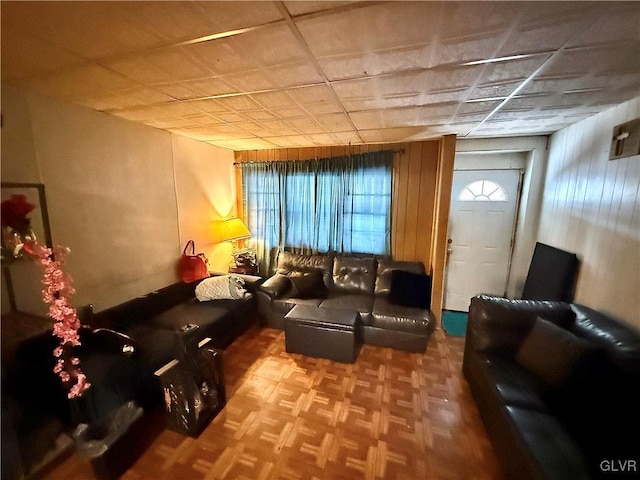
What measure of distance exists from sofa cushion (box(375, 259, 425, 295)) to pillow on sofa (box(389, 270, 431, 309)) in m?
0.13

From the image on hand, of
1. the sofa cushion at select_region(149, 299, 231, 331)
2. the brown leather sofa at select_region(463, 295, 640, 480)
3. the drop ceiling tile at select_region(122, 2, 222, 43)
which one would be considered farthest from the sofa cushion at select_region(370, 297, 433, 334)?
the drop ceiling tile at select_region(122, 2, 222, 43)

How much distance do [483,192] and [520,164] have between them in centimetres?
50

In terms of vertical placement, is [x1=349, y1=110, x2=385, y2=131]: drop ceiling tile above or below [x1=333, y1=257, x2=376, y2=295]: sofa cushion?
above

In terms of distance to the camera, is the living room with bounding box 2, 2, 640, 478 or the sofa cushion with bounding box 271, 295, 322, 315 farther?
the sofa cushion with bounding box 271, 295, 322, 315

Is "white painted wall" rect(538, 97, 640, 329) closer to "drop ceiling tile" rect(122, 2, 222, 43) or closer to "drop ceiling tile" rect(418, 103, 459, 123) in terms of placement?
"drop ceiling tile" rect(418, 103, 459, 123)

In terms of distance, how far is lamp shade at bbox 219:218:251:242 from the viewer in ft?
11.5

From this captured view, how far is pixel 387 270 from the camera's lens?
3.28 metres

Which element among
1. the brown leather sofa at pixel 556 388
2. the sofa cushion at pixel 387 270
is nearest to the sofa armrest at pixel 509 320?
the brown leather sofa at pixel 556 388

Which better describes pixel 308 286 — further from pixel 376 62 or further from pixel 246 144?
pixel 376 62

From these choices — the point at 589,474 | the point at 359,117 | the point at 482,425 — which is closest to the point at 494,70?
the point at 359,117

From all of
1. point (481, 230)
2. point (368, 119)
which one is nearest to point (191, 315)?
point (368, 119)

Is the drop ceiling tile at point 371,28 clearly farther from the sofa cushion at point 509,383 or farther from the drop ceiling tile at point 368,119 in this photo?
the sofa cushion at point 509,383

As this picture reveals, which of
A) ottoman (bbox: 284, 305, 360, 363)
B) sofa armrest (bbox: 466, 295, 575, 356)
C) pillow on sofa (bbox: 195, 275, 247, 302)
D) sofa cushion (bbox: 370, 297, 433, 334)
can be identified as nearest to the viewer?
sofa armrest (bbox: 466, 295, 575, 356)

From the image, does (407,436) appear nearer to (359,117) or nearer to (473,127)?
(359,117)
